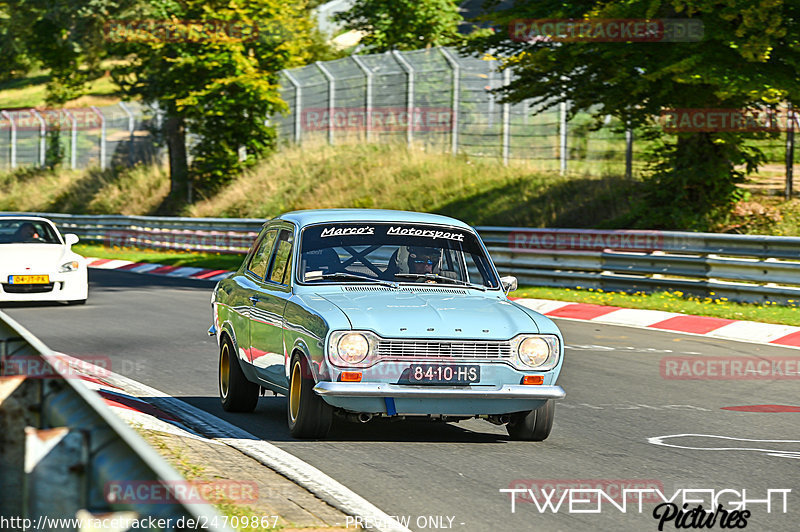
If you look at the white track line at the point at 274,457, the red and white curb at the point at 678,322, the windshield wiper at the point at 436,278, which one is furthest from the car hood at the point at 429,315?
the red and white curb at the point at 678,322

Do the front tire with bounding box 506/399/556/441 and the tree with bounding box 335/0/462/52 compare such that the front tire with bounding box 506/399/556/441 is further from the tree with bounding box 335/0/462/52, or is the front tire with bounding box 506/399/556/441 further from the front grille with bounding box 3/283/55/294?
the tree with bounding box 335/0/462/52

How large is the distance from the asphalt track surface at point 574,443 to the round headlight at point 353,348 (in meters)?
0.62

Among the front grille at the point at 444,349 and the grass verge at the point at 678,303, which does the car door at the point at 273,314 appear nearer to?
the front grille at the point at 444,349

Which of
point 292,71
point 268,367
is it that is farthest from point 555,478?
point 292,71

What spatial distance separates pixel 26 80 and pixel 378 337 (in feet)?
357

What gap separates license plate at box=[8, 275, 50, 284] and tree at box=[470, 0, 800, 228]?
897cm

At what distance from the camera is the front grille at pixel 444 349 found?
24.1 ft

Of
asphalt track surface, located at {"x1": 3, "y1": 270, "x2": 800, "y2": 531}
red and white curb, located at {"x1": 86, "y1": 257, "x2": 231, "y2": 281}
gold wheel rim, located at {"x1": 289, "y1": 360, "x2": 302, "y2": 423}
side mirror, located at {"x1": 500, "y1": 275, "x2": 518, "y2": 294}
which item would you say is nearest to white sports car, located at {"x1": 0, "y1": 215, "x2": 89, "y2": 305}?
asphalt track surface, located at {"x1": 3, "y1": 270, "x2": 800, "y2": 531}

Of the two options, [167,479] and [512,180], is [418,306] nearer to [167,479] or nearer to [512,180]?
[167,479]

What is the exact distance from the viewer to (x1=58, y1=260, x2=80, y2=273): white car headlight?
18406mm

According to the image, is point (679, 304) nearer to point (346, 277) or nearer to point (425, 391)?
point (346, 277)

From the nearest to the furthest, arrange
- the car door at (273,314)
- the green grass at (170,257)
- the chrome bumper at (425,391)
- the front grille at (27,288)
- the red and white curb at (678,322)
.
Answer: the chrome bumper at (425,391), the car door at (273,314), the red and white curb at (678,322), the front grille at (27,288), the green grass at (170,257)

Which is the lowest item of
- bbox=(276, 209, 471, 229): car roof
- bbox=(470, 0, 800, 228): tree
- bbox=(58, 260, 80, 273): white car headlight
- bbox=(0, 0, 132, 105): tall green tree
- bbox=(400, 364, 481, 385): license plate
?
bbox=(58, 260, 80, 273): white car headlight

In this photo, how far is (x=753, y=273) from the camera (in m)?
17.0
